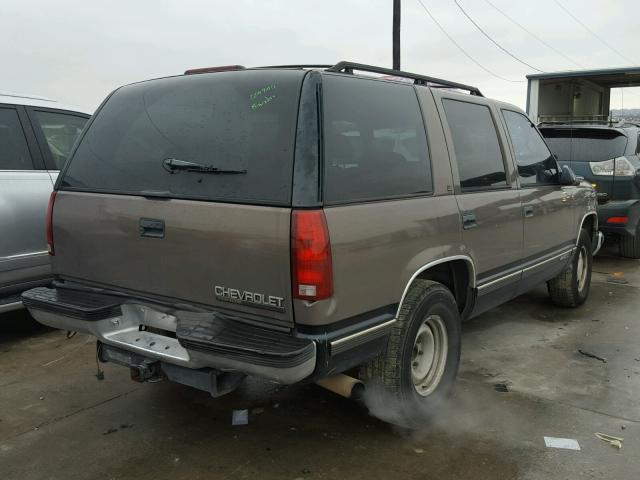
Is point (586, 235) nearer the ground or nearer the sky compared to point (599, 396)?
nearer the sky

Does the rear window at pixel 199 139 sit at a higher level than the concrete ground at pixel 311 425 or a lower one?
higher

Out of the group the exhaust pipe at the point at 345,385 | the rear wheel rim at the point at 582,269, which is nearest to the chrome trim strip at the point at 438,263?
the exhaust pipe at the point at 345,385

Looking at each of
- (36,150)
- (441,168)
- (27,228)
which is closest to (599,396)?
(441,168)

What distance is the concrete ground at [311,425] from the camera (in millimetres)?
2984

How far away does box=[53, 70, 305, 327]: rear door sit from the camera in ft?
8.55

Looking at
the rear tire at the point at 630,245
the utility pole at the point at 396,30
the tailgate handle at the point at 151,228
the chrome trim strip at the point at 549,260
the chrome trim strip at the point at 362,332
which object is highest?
the utility pole at the point at 396,30

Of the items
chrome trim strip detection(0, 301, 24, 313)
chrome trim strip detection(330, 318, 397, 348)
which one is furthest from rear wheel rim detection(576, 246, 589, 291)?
chrome trim strip detection(0, 301, 24, 313)

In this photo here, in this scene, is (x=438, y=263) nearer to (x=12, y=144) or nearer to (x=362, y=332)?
(x=362, y=332)

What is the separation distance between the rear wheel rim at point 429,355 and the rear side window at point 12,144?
11.4ft

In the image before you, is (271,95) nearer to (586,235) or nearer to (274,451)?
(274,451)

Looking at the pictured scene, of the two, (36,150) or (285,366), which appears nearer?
(285,366)

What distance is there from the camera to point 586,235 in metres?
5.75

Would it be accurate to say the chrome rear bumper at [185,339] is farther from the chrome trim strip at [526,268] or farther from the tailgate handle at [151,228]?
the chrome trim strip at [526,268]

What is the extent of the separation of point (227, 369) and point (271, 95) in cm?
129
